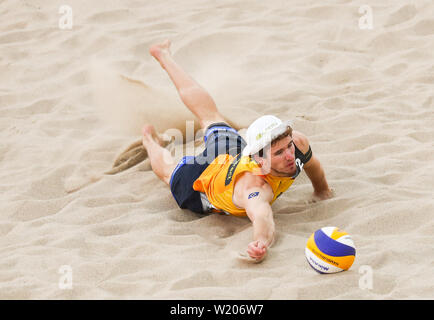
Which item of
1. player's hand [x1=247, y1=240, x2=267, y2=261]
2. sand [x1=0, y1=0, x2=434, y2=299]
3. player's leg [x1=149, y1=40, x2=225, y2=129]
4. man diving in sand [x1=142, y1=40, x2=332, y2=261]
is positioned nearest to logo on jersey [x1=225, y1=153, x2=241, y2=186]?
man diving in sand [x1=142, y1=40, x2=332, y2=261]

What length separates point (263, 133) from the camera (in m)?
3.76

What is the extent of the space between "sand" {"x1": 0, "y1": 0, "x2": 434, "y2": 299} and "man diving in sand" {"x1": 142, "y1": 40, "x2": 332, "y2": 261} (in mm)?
111

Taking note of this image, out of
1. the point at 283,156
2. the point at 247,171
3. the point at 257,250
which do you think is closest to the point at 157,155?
the point at 247,171

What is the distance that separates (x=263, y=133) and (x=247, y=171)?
0.87ft

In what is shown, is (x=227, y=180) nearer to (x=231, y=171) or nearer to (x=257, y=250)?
(x=231, y=171)

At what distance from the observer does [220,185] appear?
13.2 feet

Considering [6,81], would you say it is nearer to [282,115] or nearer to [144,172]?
[144,172]

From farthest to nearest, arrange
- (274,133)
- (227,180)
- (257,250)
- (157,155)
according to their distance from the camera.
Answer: (157,155)
(227,180)
(274,133)
(257,250)

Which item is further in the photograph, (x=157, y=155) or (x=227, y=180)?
(x=157, y=155)

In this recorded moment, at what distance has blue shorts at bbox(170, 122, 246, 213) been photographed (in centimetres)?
422

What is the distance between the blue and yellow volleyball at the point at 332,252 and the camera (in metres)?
3.14

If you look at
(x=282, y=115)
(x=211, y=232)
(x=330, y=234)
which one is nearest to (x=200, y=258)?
(x=211, y=232)
